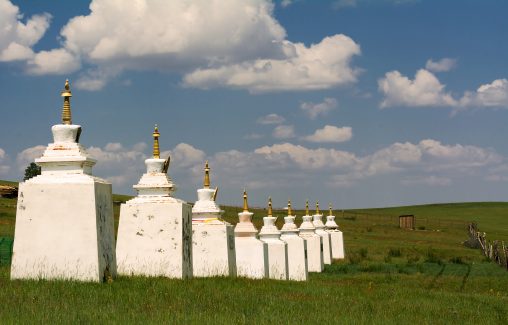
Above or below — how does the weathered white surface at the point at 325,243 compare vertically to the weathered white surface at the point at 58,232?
below

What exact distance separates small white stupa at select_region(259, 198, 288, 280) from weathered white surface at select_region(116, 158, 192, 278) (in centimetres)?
895

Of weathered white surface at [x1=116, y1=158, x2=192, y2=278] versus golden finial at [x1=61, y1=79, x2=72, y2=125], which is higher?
golden finial at [x1=61, y1=79, x2=72, y2=125]

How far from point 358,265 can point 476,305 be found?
2347 cm

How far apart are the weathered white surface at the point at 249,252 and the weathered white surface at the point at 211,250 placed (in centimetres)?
309

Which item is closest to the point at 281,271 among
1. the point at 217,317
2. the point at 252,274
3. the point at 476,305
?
the point at 252,274

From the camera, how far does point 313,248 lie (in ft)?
137

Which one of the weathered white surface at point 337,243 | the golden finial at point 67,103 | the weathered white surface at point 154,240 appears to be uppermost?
the golden finial at point 67,103

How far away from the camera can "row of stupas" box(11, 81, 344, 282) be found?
14.6m

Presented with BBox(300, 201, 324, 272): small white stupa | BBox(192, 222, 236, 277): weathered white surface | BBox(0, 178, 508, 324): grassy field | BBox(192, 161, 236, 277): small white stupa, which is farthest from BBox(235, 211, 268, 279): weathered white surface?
BBox(300, 201, 324, 272): small white stupa

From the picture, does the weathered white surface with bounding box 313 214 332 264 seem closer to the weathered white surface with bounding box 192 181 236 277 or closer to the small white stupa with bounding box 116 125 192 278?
the weathered white surface with bounding box 192 181 236 277

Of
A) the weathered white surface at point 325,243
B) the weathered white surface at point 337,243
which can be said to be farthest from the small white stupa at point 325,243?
the weathered white surface at point 337,243

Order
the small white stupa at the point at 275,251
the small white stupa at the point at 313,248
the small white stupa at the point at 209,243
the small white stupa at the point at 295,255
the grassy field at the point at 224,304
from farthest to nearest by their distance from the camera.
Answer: the small white stupa at the point at 313,248
the small white stupa at the point at 295,255
the small white stupa at the point at 275,251
the small white stupa at the point at 209,243
the grassy field at the point at 224,304

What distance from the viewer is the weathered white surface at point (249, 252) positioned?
24.7m

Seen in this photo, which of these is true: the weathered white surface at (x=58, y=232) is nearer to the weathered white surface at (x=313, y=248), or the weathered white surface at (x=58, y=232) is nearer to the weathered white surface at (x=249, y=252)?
the weathered white surface at (x=249, y=252)
